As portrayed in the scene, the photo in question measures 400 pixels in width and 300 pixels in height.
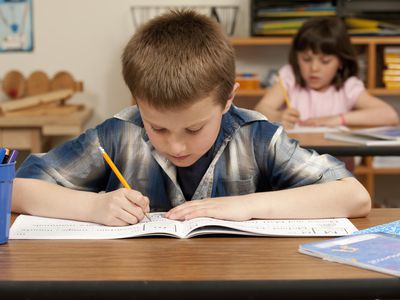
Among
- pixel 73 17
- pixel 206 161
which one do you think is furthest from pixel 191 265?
pixel 73 17

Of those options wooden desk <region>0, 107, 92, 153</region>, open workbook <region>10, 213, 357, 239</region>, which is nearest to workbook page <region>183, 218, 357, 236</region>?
open workbook <region>10, 213, 357, 239</region>

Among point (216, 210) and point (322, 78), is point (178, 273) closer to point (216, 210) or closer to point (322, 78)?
point (216, 210)

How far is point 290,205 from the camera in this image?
1.38m

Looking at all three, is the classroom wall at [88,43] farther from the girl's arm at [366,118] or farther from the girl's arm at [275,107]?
the girl's arm at [366,118]

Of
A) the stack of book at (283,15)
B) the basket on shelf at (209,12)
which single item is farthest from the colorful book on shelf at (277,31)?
the basket on shelf at (209,12)

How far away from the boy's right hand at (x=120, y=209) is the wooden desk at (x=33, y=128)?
236 cm

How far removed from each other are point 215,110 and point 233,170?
0.24 m

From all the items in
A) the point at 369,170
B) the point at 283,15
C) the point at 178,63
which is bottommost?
the point at 369,170

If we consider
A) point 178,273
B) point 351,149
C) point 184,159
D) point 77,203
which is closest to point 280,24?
point 351,149

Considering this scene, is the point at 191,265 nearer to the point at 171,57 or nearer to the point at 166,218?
the point at 166,218

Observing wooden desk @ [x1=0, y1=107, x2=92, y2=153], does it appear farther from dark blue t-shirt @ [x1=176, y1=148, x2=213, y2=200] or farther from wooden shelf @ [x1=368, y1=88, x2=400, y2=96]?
dark blue t-shirt @ [x1=176, y1=148, x2=213, y2=200]

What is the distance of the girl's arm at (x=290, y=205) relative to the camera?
4.37ft

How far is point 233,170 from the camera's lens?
5.33ft

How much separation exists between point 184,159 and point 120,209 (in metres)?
0.18
